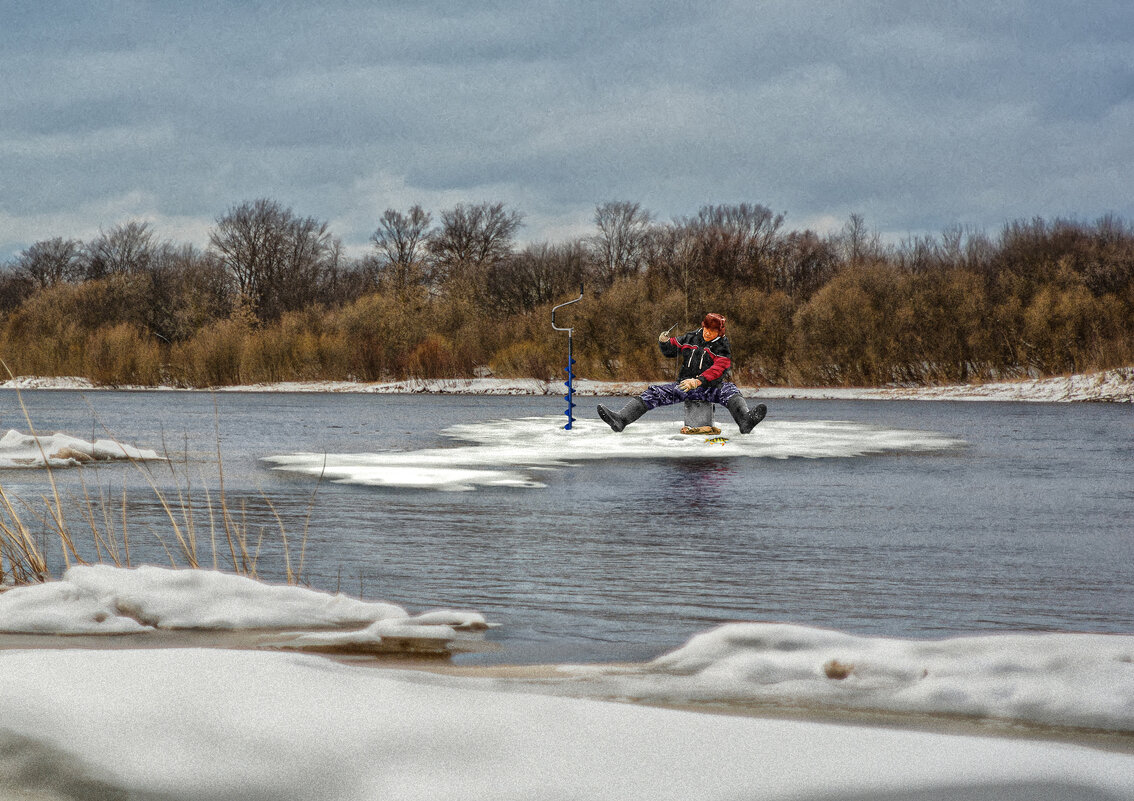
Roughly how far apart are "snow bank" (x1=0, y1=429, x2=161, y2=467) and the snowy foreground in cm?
920

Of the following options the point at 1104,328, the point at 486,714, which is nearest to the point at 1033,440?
the point at 486,714

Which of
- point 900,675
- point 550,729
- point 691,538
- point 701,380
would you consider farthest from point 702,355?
point 550,729

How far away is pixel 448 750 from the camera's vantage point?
2.67 m

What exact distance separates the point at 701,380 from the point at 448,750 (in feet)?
41.7

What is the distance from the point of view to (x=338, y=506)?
870 cm

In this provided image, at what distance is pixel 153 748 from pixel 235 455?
1127 cm

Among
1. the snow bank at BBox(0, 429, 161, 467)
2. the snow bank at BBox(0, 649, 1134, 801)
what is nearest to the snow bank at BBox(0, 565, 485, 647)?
the snow bank at BBox(0, 649, 1134, 801)

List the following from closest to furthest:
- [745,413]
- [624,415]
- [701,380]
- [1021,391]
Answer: [701,380] < [745,413] < [624,415] < [1021,391]

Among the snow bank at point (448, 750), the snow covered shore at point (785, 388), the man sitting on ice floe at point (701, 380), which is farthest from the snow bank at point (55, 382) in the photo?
the snow bank at point (448, 750)

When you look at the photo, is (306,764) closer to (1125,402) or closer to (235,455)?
(235,455)

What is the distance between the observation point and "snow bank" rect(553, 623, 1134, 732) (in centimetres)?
325

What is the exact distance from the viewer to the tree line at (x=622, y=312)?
4109 cm

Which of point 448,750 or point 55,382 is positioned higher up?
point 55,382

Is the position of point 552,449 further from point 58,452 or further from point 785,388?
point 785,388
